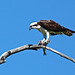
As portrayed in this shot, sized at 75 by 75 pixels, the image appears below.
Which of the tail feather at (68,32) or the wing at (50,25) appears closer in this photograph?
the tail feather at (68,32)

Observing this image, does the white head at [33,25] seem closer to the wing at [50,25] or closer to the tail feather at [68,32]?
the wing at [50,25]

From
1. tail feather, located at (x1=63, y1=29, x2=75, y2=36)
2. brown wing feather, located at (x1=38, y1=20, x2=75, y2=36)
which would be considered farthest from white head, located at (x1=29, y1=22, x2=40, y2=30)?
tail feather, located at (x1=63, y1=29, x2=75, y2=36)

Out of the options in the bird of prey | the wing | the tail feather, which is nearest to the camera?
the tail feather

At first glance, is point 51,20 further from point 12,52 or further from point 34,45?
point 12,52

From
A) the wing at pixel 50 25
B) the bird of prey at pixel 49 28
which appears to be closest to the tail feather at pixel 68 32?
the bird of prey at pixel 49 28

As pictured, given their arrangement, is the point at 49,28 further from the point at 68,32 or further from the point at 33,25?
the point at 68,32

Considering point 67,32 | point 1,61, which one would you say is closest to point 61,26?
point 67,32

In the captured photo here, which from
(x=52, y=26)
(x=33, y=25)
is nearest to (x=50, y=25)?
(x=52, y=26)

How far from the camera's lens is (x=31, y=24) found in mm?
11055

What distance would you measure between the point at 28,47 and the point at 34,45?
0.39 metres

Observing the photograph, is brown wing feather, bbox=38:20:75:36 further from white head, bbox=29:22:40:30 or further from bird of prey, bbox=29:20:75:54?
white head, bbox=29:22:40:30

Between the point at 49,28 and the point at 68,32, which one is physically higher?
the point at 49,28


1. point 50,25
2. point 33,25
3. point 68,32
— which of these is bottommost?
point 68,32

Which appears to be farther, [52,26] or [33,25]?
[52,26]
